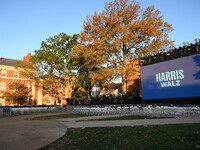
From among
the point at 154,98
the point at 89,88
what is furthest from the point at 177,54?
the point at 89,88

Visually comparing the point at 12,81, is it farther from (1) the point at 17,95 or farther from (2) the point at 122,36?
(2) the point at 122,36

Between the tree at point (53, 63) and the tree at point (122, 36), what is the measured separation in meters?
5.05

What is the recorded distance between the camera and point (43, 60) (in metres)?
26.3

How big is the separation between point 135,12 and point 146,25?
8.21 ft

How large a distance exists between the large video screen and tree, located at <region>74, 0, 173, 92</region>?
9.92 ft

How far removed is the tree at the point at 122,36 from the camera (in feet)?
65.2

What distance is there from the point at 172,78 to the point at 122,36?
767 centimetres

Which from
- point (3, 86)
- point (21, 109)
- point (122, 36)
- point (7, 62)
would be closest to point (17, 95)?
point (3, 86)

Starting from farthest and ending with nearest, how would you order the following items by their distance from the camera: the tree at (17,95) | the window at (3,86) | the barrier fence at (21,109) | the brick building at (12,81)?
the brick building at (12,81) < the window at (3,86) < the tree at (17,95) < the barrier fence at (21,109)

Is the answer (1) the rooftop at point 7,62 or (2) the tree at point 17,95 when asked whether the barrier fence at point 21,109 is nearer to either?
(2) the tree at point 17,95

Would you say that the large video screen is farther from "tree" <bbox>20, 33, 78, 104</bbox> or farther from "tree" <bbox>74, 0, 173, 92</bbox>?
"tree" <bbox>20, 33, 78, 104</bbox>

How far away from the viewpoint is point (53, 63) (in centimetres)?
2689

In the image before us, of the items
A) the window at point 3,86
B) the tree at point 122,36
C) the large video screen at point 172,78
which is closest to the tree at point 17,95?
the window at point 3,86

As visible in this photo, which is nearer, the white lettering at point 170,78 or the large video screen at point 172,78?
the large video screen at point 172,78
